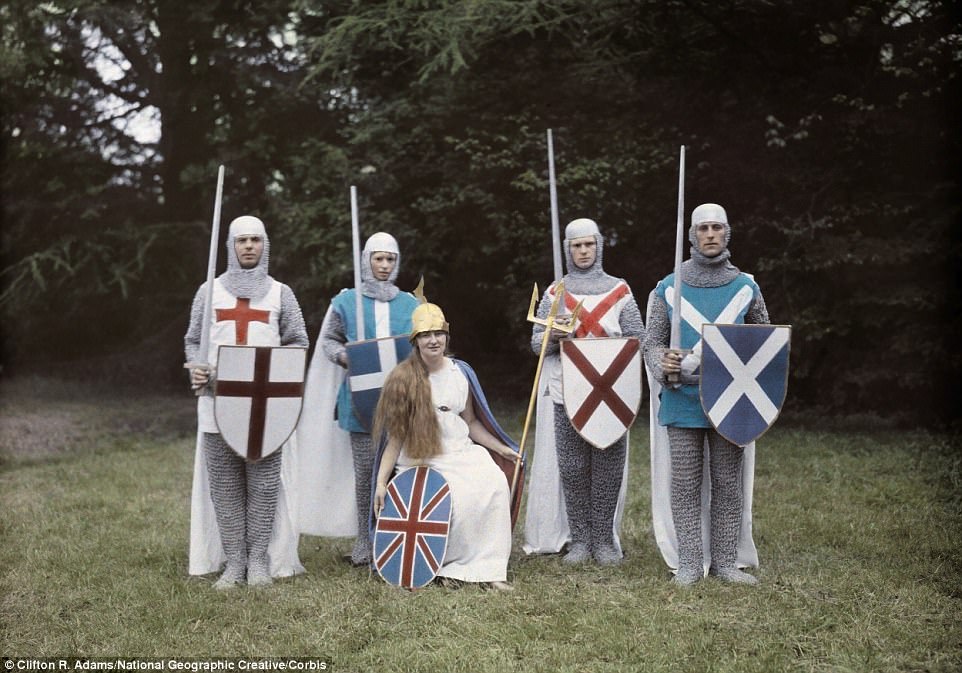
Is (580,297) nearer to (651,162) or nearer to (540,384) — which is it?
(540,384)

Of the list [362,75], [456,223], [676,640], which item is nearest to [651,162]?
[456,223]

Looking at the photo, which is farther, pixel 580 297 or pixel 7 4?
pixel 7 4

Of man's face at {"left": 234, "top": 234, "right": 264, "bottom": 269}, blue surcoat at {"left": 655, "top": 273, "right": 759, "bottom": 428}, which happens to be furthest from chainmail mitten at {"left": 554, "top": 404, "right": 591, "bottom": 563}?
man's face at {"left": 234, "top": 234, "right": 264, "bottom": 269}

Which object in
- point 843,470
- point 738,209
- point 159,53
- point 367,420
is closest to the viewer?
point 367,420

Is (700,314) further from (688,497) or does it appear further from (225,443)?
(225,443)

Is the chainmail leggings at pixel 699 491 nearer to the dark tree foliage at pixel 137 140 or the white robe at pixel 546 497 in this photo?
the white robe at pixel 546 497

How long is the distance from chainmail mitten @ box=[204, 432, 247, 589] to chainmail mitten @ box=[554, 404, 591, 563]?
152 cm

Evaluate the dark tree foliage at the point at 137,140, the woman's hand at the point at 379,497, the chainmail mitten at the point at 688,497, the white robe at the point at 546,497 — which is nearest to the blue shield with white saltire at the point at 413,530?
the woman's hand at the point at 379,497

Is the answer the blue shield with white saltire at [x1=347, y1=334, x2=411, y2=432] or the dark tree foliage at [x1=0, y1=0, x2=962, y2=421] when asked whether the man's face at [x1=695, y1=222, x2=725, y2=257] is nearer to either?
the blue shield with white saltire at [x1=347, y1=334, x2=411, y2=432]

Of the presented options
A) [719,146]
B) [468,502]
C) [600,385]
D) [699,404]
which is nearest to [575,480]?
[600,385]

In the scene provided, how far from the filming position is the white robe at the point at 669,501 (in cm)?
463

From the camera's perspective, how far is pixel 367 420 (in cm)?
484

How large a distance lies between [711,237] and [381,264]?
164 centimetres

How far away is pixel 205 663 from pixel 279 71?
1012 cm
